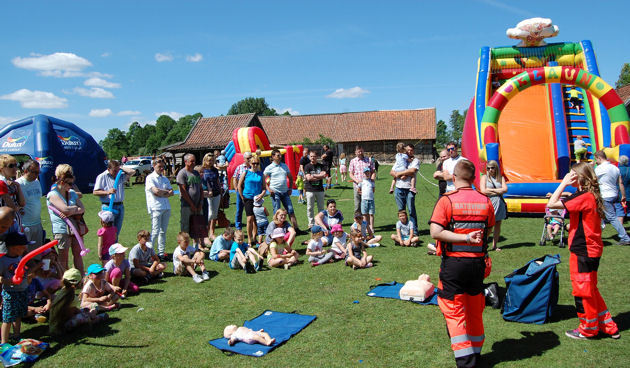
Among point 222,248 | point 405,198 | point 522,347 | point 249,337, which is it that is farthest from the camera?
point 405,198

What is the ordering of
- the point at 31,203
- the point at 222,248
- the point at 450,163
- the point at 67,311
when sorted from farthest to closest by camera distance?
the point at 450,163, the point at 222,248, the point at 31,203, the point at 67,311

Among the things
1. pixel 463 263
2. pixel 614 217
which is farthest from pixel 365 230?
pixel 463 263

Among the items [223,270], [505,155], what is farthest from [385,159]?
[223,270]

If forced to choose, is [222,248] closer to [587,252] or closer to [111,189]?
[111,189]

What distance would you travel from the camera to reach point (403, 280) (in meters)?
6.38

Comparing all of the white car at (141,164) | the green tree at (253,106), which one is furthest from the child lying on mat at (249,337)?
the green tree at (253,106)

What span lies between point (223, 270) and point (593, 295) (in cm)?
525

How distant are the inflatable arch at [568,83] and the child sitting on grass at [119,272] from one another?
796 cm

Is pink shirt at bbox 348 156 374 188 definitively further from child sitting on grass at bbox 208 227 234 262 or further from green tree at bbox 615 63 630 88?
green tree at bbox 615 63 630 88

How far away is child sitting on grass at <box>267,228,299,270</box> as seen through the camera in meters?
7.39

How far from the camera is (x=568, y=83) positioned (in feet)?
33.8

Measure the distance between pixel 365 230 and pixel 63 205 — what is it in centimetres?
525

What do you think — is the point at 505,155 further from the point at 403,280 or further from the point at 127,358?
the point at 127,358

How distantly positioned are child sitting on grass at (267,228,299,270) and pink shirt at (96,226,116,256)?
8.20ft
